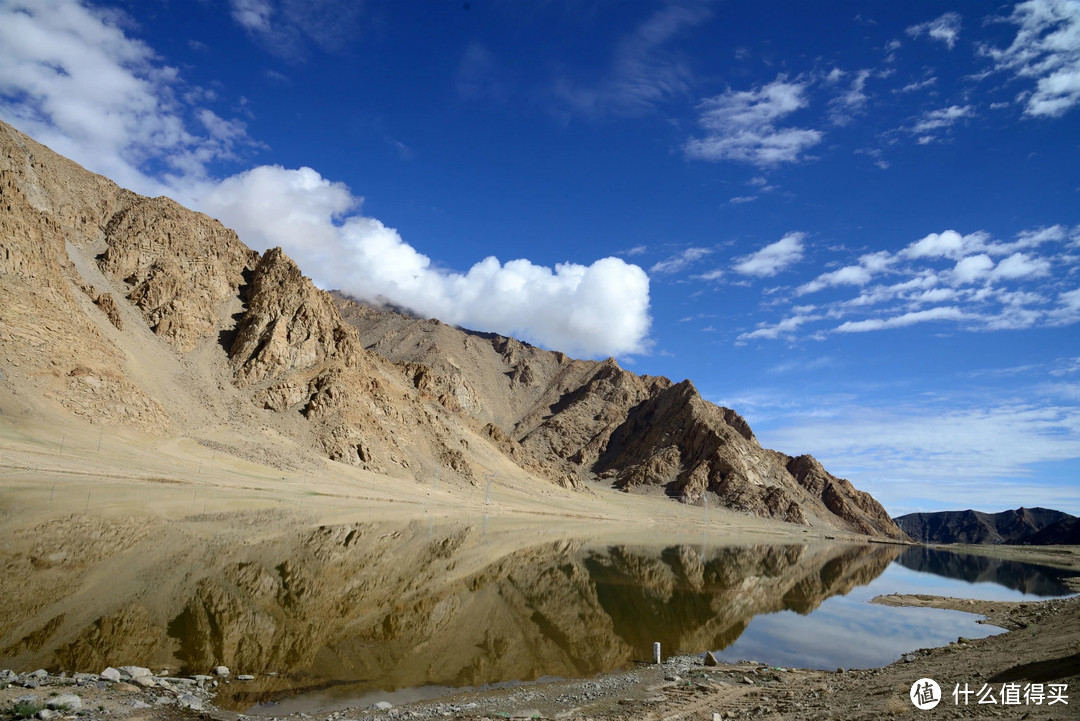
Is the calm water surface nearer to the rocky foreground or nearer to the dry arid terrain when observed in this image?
the dry arid terrain

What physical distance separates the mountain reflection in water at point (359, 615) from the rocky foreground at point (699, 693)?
42.4 inches

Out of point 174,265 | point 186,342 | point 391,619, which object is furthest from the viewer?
point 174,265

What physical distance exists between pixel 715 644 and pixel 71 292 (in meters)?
94.3

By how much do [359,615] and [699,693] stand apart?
1076 cm

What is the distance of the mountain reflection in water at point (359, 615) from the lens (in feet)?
43.3

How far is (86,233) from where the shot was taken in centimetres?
10456

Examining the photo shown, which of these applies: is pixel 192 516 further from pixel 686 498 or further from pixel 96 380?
pixel 686 498

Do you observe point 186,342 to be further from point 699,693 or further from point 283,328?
point 699,693

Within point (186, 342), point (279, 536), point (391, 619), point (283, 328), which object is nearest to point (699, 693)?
point (391, 619)

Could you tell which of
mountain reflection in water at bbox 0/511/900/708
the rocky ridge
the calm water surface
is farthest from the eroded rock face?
mountain reflection in water at bbox 0/511/900/708

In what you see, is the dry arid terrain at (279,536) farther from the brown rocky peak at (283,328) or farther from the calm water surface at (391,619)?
the brown rocky peak at (283,328)

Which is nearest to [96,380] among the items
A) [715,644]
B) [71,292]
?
[71,292]

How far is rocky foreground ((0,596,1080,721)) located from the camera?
9.21 m

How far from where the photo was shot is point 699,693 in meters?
14.0
